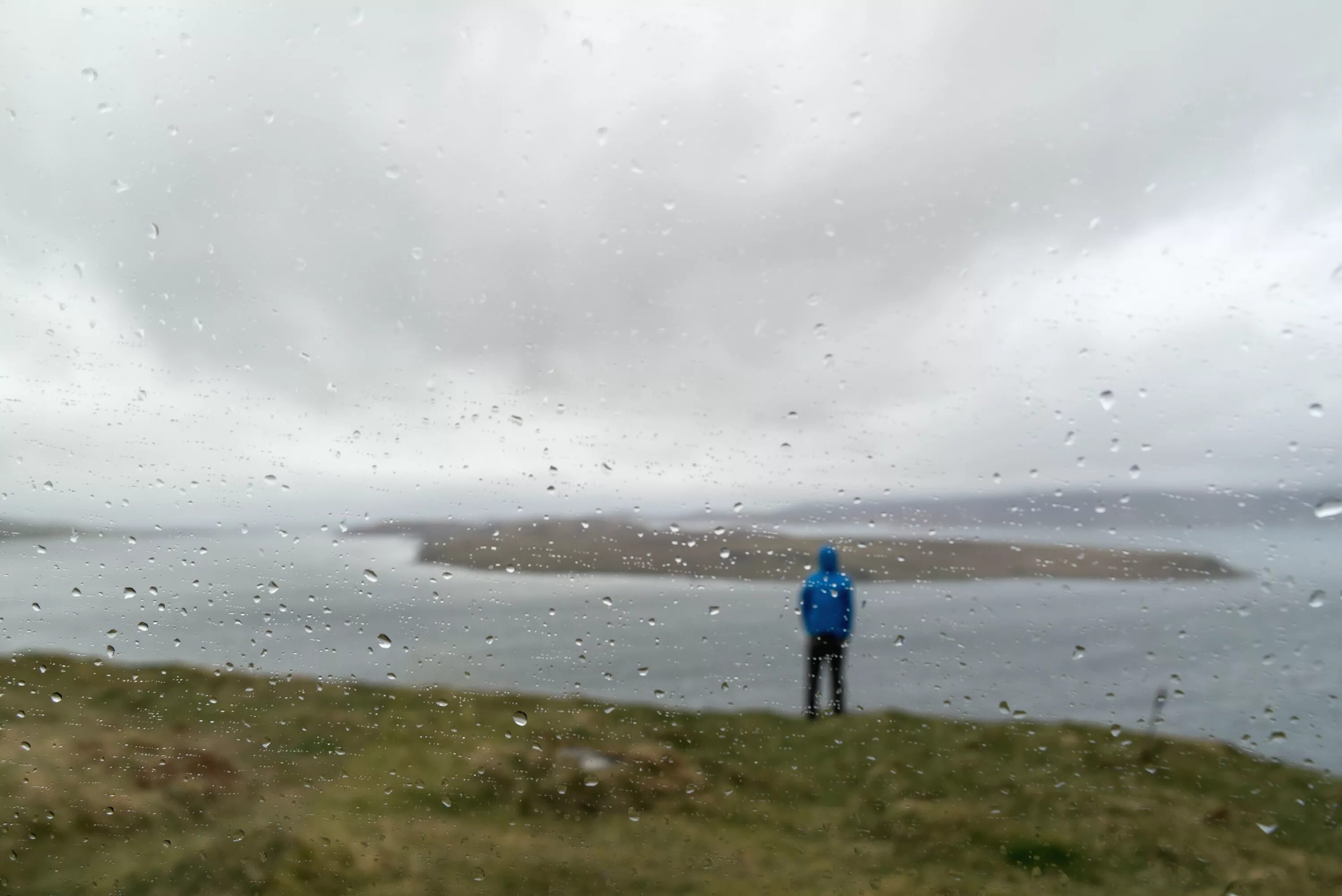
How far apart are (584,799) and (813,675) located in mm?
746

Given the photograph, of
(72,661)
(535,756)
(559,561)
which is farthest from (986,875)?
(72,661)

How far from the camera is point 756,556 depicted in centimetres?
214

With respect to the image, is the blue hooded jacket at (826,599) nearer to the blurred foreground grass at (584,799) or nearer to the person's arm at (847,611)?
the person's arm at (847,611)

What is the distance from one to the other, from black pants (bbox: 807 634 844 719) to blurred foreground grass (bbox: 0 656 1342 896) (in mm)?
58

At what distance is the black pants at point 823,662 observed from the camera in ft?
6.82

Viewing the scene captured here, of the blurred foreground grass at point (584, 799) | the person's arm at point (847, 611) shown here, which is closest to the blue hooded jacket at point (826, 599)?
the person's arm at point (847, 611)

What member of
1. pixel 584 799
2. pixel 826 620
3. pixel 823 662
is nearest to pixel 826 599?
pixel 826 620

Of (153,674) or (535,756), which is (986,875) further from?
(153,674)

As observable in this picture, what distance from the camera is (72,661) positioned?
2.42 metres

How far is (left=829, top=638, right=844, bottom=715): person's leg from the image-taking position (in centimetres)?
207

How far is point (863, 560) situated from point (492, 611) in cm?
108

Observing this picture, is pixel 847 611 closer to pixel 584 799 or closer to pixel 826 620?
pixel 826 620

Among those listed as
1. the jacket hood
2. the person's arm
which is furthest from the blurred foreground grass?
the jacket hood

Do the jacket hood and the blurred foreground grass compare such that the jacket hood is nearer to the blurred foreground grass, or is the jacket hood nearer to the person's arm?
the person's arm
